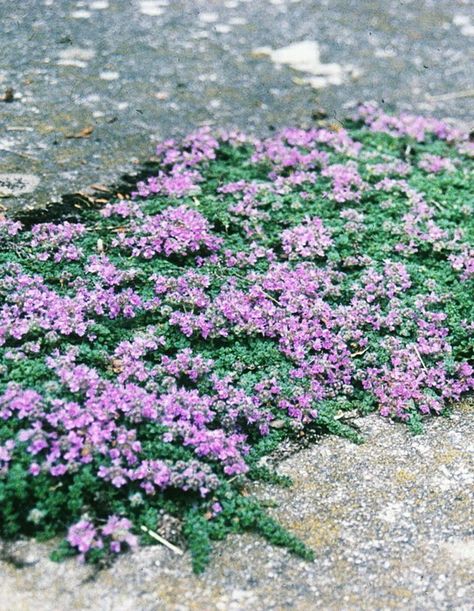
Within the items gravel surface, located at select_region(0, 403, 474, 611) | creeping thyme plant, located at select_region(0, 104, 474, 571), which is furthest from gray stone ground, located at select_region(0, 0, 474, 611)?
creeping thyme plant, located at select_region(0, 104, 474, 571)

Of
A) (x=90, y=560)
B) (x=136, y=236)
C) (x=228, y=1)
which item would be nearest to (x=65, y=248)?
(x=136, y=236)

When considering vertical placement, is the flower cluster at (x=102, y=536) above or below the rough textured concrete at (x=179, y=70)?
below

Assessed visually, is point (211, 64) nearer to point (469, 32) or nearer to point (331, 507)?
point (469, 32)

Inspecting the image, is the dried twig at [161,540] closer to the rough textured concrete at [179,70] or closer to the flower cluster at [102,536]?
the flower cluster at [102,536]

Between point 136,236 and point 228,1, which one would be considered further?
point 228,1

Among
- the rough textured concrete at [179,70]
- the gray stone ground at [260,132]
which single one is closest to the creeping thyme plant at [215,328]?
the gray stone ground at [260,132]

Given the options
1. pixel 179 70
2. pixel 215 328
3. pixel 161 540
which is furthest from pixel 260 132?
pixel 161 540

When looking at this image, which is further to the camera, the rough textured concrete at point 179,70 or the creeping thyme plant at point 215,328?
the rough textured concrete at point 179,70
